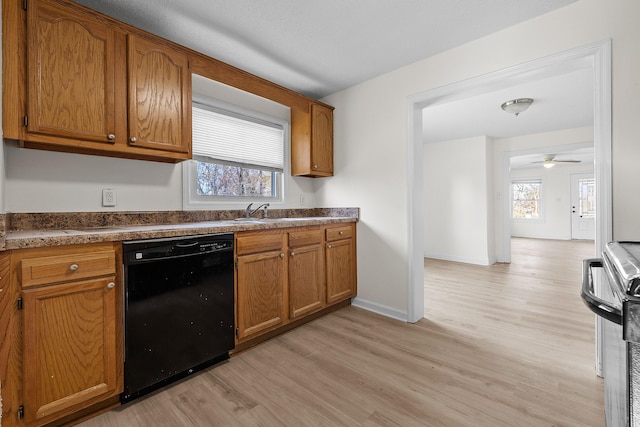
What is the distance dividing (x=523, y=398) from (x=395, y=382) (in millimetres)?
699

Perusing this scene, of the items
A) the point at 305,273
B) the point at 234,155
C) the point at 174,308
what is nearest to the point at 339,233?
the point at 305,273

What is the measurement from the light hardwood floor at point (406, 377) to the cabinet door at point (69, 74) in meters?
1.61

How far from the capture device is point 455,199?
5.63 meters

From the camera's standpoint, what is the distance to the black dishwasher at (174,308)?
158 centimetres

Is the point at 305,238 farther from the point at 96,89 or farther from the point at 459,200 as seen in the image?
the point at 459,200

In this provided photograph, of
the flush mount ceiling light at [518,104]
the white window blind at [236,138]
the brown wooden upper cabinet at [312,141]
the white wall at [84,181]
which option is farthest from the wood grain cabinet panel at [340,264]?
the flush mount ceiling light at [518,104]

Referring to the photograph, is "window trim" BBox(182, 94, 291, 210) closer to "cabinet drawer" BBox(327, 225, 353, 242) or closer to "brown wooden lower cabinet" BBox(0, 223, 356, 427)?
"cabinet drawer" BBox(327, 225, 353, 242)

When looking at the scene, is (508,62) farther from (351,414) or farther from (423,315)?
(351,414)

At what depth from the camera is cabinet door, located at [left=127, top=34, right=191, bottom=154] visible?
6.12 ft

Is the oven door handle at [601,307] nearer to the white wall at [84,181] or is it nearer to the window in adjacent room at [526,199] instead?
the white wall at [84,181]

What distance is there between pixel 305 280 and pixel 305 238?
1.25ft

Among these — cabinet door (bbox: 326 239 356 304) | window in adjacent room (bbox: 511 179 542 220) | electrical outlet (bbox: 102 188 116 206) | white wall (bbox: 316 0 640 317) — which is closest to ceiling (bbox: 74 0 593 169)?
white wall (bbox: 316 0 640 317)

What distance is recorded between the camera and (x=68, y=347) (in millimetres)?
1386

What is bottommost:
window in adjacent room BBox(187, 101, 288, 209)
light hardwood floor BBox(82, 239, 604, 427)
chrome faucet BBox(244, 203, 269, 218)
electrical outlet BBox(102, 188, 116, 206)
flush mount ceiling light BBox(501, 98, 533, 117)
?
light hardwood floor BBox(82, 239, 604, 427)
